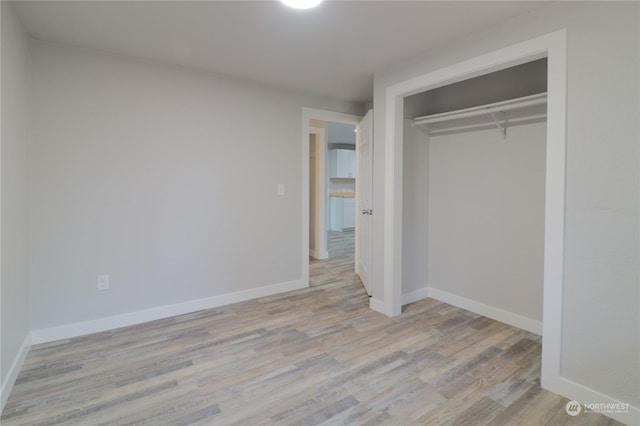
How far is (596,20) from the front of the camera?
1.72 metres

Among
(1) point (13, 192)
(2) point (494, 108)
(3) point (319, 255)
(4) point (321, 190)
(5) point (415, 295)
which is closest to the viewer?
(1) point (13, 192)

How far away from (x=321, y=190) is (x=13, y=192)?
153 inches

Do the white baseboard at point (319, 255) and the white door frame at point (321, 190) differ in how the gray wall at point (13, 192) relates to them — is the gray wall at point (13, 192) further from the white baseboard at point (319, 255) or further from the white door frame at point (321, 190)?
the white baseboard at point (319, 255)

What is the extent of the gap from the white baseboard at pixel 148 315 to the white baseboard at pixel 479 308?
1405 mm

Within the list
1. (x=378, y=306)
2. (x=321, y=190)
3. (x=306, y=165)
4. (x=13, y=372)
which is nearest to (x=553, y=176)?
(x=378, y=306)

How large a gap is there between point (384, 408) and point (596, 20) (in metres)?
2.34

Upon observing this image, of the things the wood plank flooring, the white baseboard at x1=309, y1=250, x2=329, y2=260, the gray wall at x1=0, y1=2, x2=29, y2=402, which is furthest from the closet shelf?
the gray wall at x1=0, y1=2, x2=29, y2=402

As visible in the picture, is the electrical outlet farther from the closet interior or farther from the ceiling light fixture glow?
the closet interior

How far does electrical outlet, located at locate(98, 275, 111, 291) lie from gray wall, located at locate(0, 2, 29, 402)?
0.44 metres

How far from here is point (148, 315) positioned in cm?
291

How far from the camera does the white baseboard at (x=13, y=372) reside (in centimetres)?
178

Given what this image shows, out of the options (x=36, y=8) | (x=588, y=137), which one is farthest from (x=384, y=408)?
(x=36, y=8)

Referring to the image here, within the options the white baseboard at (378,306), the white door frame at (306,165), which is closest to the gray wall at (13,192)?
the white door frame at (306,165)

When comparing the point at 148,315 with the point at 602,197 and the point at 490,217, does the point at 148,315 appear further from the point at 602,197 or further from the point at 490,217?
the point at 602,197
